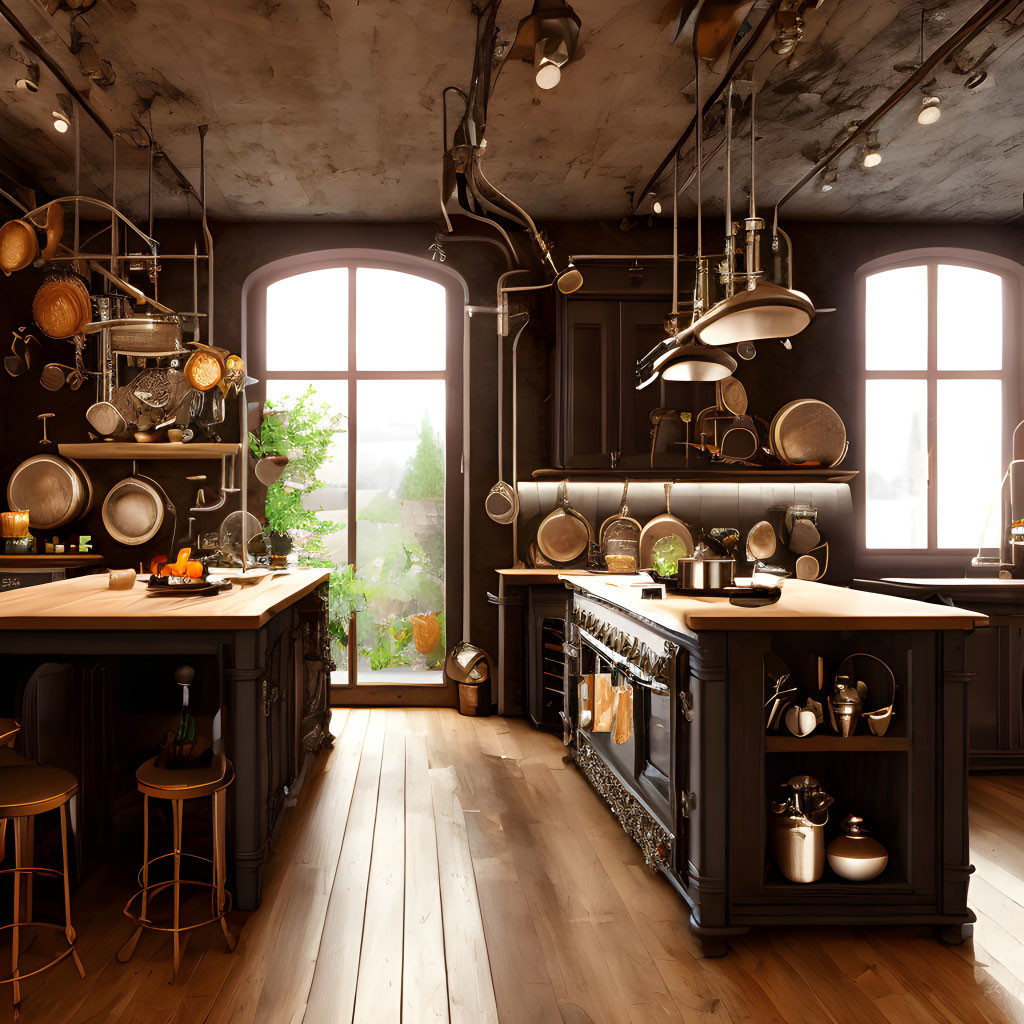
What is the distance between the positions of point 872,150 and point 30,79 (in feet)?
14.8

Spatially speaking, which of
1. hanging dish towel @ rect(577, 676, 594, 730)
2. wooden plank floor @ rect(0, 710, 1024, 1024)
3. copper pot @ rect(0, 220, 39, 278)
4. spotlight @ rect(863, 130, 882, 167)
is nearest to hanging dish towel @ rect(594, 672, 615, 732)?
hanging dish towel @ rect(577, 676, 594, 730)

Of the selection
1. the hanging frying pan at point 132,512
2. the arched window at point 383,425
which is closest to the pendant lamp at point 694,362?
the arched window at point 383,425

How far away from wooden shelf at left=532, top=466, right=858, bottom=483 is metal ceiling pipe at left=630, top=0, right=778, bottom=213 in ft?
6.33

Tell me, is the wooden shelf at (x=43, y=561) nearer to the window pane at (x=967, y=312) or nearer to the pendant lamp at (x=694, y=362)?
the pendant lamp at (x=694, y=362)

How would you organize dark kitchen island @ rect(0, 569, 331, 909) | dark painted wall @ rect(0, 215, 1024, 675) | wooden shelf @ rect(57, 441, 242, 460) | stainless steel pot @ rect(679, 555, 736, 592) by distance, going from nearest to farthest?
dark kitchen island @ rect(0, 569, 331, 909) → stainless steel pot @ rect(679, 555, 736, 592) → wooden shelf @ rect(57, 441, 242, 460) → dark painted wall @ rect(0, 215, 1024, 675)

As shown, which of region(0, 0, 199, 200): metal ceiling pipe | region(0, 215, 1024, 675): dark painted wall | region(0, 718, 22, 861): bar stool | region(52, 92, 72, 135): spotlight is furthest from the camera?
region(0, 215, 1024, 675): dark painted wall

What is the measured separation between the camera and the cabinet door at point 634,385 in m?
5.12

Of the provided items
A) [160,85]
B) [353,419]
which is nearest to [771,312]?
[160,85]

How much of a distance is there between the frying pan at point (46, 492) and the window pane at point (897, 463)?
5926 millimetres

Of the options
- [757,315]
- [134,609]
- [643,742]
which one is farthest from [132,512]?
[757,315]

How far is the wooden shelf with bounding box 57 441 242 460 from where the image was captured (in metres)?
4.96

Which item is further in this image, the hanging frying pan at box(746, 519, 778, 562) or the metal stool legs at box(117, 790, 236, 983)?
the hanging frying pan at box(746, 519, 778, 562)

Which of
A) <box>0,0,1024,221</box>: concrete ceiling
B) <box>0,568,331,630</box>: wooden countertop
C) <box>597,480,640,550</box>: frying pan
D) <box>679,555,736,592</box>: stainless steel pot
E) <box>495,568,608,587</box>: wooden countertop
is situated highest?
<box>0,0,1024,221</box>: concrete ceiling

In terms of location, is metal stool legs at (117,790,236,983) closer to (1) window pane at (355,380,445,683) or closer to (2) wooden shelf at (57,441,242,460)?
(2) wooden shelf at (57,441,242,460)
